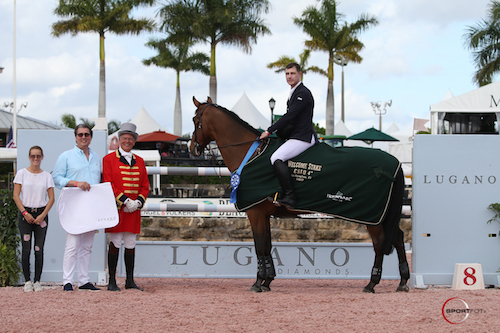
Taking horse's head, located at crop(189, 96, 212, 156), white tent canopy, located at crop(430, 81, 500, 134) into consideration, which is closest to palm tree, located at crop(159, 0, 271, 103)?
white tent canopy, located at crop(430, 81, 500, 134)

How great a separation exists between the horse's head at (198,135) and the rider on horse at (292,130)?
0.72 metres

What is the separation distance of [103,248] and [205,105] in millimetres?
2121

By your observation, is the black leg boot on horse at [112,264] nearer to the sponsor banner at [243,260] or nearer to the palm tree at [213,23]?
the sponsor banner at [243,260]

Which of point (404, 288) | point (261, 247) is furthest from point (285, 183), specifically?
point (404, 288)

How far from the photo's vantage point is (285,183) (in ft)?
16.8

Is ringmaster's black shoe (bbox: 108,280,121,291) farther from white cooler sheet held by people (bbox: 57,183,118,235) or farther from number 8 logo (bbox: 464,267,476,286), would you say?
number 8 logo (bbox: 464,267,476,286)

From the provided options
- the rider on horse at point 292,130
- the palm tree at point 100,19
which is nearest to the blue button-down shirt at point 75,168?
the rider on horse at point 292,130

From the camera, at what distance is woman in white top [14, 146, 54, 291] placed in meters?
5.24

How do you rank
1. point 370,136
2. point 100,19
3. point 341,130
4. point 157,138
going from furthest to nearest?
1. point 341,130
2. point 100,19
3. point 157,138
4. point 370,136

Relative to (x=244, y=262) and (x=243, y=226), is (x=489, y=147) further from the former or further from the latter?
(x=243, y=226)

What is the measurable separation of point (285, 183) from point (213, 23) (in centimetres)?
2331

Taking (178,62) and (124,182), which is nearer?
(124,182)

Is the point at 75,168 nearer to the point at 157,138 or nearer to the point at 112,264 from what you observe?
the point at 112,264

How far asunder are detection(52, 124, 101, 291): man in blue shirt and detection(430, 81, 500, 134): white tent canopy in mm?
14448
